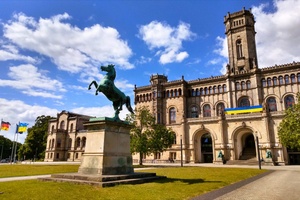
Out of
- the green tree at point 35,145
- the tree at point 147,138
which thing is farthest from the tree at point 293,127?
the green tree at point 35,145

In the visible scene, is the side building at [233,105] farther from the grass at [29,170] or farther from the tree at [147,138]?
the grass at [29,170]

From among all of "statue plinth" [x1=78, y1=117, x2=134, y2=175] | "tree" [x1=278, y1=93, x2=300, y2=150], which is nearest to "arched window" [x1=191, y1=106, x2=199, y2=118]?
"tree" [x1=278, y1=93, x2=300, y2=150]

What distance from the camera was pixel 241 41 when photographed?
191 ft

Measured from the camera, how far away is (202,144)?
53812 millimetres

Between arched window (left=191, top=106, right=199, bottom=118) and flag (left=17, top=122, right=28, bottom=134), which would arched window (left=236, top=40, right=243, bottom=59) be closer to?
arched window (left=191, top=106, right=199, bottom=118)

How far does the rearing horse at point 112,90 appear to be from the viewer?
14782 millimetres

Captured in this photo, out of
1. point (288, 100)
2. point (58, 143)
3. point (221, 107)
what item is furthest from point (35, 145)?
point (288, 100)

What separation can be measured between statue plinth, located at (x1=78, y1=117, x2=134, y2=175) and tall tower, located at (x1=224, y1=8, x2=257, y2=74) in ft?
158

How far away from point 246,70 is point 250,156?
20732mm

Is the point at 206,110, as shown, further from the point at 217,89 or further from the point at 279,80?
the point at 279,80

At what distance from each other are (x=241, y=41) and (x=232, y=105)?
17.4m

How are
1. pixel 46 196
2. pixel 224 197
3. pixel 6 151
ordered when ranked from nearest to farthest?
pixel 46 196
pixel 224 197
pixel 6 151

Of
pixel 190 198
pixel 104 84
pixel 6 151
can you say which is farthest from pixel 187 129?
pixel 6 151

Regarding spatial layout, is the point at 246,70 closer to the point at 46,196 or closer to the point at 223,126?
the point at 223,126
